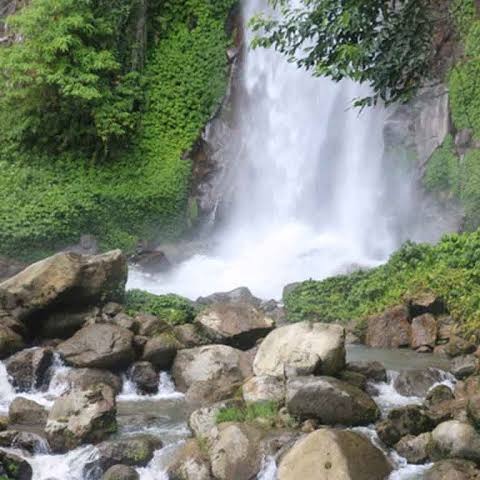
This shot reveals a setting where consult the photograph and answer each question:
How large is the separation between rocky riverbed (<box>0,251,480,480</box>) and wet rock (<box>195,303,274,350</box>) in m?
0.03

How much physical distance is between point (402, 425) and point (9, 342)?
7.30m

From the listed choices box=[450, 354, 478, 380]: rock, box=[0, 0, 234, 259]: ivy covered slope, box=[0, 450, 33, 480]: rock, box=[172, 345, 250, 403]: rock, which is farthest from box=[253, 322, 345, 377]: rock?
box=[0, 0, 234, 259]: ivy covered slope

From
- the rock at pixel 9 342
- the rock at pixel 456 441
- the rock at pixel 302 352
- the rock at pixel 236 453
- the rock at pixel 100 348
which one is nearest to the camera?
the rock at pixel 456 441

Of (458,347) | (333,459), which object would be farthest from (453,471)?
(458,347)

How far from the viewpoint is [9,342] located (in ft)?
42.6

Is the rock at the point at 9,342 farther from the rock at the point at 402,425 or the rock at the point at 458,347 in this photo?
the rock at the point at 458,347

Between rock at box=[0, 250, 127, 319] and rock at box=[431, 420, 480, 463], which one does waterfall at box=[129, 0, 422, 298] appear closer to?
rock at box=[0, 250, 127, 319]

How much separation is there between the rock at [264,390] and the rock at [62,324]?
15.7 feet

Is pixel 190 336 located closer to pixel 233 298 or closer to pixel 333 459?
pixel 233 298

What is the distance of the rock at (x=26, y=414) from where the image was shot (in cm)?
1034

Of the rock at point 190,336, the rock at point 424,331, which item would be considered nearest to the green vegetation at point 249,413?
the rock at point 190,336

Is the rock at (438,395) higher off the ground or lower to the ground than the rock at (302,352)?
lower

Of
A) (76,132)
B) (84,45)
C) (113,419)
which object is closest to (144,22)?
(84,45)

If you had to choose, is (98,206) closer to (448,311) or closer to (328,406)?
(448,311)
